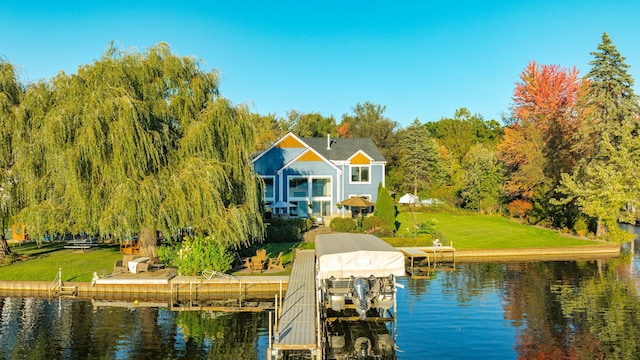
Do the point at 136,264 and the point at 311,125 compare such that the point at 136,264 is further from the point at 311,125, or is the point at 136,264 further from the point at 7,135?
the point at 311,125

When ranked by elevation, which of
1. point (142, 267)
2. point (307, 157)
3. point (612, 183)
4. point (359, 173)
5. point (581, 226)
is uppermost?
point (307, 157)

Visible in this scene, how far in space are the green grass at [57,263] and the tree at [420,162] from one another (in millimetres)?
47644

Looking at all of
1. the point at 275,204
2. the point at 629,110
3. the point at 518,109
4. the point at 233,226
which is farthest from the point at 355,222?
the point at 518,109

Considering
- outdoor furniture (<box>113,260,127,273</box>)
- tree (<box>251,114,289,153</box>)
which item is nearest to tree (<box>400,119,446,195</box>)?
tree (<box>251,114,289,153</box>)

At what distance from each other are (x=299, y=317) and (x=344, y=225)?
2413 centimetres

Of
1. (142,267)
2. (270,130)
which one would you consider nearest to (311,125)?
(270,130)

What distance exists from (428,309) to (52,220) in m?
18.1

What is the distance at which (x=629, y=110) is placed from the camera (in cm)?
4475

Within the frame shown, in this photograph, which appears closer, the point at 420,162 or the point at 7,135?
the point at 7,135

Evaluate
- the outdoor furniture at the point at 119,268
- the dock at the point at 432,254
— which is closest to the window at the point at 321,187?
the dock at the point at 432,254

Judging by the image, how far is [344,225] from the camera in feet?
138

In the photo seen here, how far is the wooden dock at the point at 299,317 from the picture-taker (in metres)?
15.3

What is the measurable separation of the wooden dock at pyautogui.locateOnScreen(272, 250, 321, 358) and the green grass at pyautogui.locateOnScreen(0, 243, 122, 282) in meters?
11.0

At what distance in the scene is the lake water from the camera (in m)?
17.8
